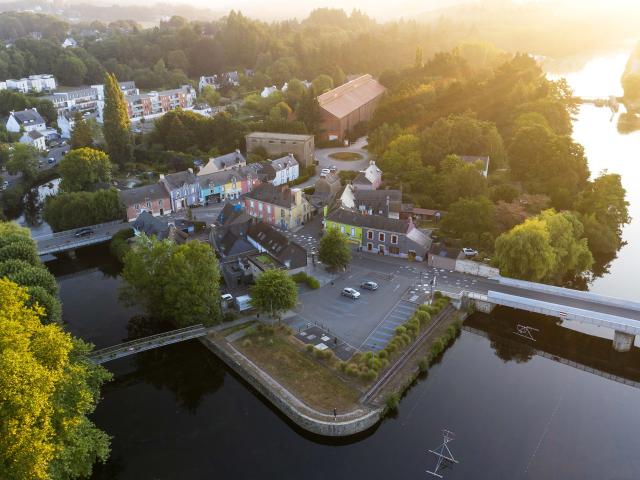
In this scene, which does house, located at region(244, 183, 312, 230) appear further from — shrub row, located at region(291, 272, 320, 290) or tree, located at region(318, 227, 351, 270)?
shrub row, located at region(291, 272, 320, 290)

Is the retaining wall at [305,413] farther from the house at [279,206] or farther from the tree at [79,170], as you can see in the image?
the tree at [79,170]

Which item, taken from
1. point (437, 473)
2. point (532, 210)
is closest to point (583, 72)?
point (532, 210)

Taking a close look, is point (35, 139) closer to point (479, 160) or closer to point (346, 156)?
point (346, 156)

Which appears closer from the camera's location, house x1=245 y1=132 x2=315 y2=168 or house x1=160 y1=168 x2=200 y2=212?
house x1=160 y1=168 x2=200 y2=212

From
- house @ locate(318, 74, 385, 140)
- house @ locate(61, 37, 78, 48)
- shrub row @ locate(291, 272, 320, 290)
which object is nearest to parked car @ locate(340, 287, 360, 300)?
shrub row @ locate(291, 272, 320, 290)

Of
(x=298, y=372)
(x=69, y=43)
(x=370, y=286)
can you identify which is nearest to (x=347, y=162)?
(x=370, y=286)

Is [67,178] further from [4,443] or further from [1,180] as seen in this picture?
[4,443]

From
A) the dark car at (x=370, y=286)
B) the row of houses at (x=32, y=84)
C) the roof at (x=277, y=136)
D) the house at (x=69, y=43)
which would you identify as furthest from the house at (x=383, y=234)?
the house at (x=69, y=43)
